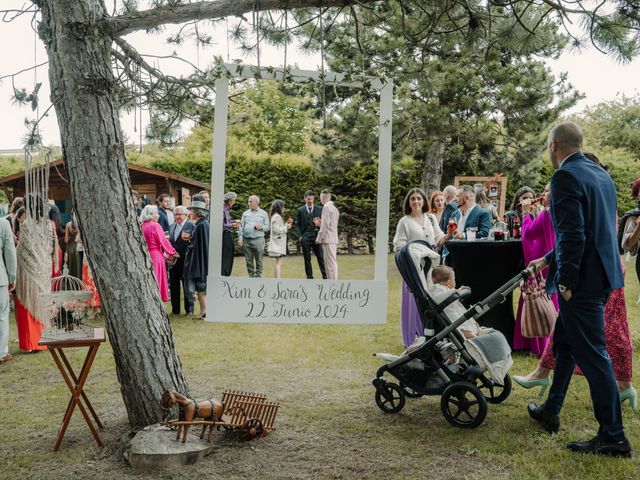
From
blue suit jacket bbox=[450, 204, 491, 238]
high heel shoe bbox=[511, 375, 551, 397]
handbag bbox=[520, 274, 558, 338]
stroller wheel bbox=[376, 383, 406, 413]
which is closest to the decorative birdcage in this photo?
stroller wheel bbox=[376, 383, 406, 413]

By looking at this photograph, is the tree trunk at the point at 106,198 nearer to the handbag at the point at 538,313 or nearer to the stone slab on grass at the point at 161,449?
the stone slab on grass at the point at 161,449

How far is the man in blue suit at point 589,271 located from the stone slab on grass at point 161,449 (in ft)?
7.71

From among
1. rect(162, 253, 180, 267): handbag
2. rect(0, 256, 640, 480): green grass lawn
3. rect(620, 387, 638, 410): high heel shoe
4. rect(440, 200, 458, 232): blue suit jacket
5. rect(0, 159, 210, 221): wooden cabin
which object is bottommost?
rect(0, 256, 640, 480): green grass lawn

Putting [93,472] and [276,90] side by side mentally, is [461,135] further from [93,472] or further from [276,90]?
[93,472]

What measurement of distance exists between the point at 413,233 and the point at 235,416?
2820 mm

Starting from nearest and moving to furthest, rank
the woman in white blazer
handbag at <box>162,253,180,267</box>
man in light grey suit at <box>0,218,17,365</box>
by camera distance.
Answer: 1. the woman in white blazer
2. man in light grey suit at <box>0,218,17,365</box>
3. handbag at <box>162,253,180,267</box>

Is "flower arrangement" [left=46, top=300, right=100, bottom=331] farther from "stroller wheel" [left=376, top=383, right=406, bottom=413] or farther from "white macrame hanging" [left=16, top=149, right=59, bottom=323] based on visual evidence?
"stroller wheel" [left=376, top=383, right=406, bottom=413]

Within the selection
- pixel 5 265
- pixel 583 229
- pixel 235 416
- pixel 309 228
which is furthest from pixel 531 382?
pixel 5 265

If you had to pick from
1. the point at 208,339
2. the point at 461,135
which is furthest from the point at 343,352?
the point at 461,135

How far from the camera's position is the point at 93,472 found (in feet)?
11.8

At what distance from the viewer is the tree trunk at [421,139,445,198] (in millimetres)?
13234

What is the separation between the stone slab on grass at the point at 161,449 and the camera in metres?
3.57

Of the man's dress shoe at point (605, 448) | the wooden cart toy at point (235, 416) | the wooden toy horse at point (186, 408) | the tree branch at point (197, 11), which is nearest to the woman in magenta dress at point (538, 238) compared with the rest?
the man's dress shoe at point (605, 448)

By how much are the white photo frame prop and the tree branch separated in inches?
13.3
